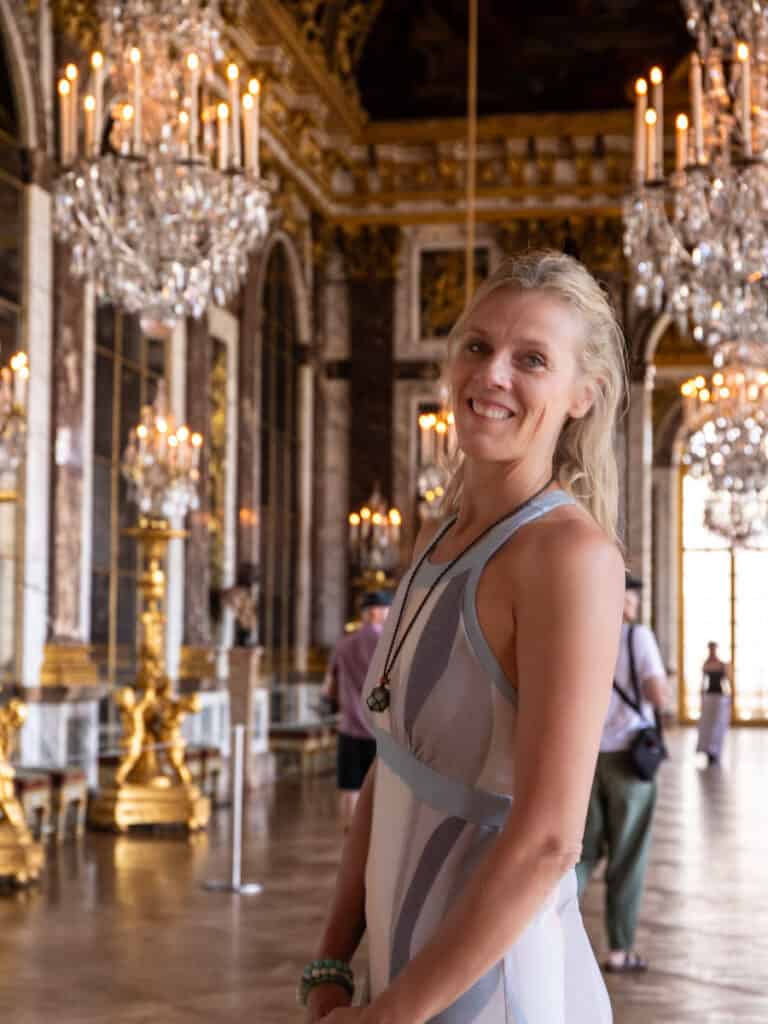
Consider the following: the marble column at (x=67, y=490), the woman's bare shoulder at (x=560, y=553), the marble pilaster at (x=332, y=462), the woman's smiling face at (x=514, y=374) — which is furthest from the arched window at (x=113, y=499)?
the woman's bare shoulder at (x=560, y=553)

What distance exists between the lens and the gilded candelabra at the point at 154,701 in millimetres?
11305

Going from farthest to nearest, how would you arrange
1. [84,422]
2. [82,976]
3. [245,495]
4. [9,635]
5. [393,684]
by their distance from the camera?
[245,495] → [84,422] → [9,635] → [82,976] → [393,684]

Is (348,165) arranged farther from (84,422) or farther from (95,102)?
(95,102)

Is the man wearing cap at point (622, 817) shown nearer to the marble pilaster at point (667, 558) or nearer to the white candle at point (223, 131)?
the white candle at point (223, 131)

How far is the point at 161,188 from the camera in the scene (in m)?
9.58

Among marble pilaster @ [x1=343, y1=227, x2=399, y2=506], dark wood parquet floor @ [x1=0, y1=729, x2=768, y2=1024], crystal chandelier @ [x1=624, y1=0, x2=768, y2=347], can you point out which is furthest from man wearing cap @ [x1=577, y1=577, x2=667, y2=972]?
marble pilaster @ [x1=343, y1=227, x2=399, y2=506]

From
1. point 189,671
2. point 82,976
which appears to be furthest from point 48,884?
point 189,671

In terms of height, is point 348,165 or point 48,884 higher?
point 348,165

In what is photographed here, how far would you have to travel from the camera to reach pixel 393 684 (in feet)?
6.14

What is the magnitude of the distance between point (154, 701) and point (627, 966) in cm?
567

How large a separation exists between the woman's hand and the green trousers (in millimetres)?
4922

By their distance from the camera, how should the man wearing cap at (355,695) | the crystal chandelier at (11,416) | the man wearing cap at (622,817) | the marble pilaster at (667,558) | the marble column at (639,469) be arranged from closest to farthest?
1. the man wearing cap at (622,817)
2. the crystal chandelier at (11,416)
3. the man wearing cap at (355,695)
4. the marble column at (639,469)
5. the marble pilaster at (667,558)

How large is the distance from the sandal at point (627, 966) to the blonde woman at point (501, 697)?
506cm

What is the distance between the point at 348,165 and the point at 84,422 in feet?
28.3
